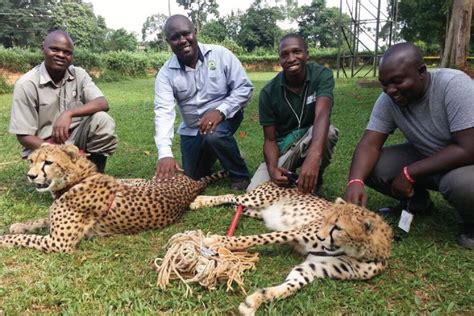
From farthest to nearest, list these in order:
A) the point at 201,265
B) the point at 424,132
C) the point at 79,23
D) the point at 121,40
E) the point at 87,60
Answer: the point at 121,40
the point at 79,23
the point at 87,60
the point at 424,132
the point at 201,265

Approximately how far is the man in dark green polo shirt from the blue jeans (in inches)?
17.1

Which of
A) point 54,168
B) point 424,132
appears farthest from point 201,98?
point 424,132

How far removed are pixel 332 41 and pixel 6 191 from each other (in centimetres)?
5976

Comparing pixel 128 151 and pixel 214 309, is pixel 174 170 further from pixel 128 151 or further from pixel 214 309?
pixel 128 151

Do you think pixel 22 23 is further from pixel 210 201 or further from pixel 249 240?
pixel 249 240

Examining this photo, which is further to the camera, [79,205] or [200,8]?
[200,8]

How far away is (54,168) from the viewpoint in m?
3.67

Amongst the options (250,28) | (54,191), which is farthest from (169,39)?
(250,28)

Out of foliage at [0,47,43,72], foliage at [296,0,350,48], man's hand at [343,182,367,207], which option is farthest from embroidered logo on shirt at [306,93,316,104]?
foliage at [296,0,350,48]

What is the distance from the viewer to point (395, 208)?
13.9 ft

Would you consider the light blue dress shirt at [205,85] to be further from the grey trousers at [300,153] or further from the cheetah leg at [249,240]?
the cheetah leg at [249,240]

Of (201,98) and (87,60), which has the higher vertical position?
(201,98)

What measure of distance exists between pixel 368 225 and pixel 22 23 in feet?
190

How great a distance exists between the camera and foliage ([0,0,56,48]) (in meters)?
50.7
